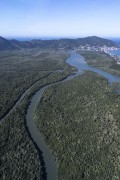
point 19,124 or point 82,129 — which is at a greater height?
point 82,129

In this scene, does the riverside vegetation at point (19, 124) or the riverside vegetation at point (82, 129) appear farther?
the riverside vegetation at point (82, 129)

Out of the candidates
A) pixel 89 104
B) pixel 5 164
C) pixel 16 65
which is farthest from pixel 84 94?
pixel 16 65

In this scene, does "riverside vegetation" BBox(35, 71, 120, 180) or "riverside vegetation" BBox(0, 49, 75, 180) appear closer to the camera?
"riverside vegetation" BBox(0, 49, 75, 180)

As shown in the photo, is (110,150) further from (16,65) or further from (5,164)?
(16,65)

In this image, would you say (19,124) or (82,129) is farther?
(19,124)
